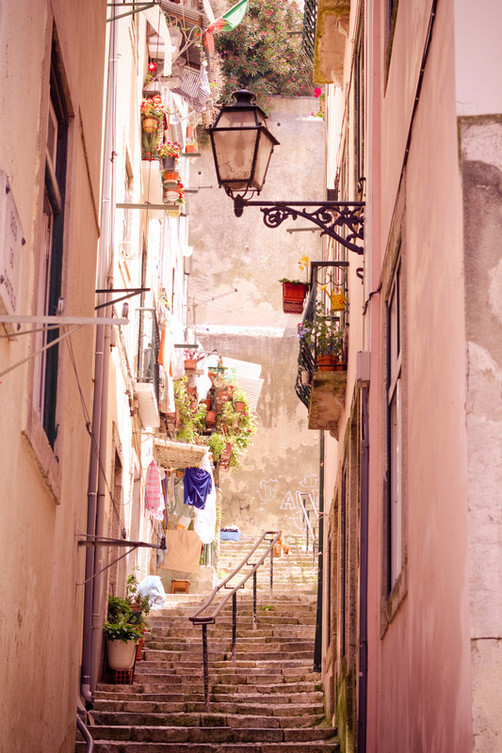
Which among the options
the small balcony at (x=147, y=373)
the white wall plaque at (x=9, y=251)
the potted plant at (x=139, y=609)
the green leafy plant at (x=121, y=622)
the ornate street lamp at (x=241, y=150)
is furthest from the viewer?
the small balcony at (x=147, y=373)

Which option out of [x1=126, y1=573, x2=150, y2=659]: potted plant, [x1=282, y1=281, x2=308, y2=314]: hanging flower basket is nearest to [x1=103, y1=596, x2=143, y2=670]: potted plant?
[x1=126, y1=573, x2=150, y2=659]: potted plant

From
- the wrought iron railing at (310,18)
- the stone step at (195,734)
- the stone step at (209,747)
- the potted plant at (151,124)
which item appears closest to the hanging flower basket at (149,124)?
the potted plant at (151,124)

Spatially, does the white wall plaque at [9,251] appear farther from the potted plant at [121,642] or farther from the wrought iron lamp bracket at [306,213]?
the potted plant at [121,642]

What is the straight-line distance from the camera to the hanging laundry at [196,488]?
76.9 feet

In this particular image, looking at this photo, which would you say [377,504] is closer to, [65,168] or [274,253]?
[65,168]

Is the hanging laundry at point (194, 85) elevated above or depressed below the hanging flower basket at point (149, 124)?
above

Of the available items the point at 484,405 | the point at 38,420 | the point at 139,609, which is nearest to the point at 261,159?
the point at 38,420

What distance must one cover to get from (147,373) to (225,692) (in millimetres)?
6290

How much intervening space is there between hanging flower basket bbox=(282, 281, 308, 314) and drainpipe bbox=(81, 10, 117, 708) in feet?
7.48

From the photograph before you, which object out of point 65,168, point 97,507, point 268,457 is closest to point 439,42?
point 65,168

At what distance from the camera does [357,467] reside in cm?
1023

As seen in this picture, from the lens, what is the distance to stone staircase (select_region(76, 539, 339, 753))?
10.6m

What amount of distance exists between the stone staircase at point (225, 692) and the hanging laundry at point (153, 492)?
169cm

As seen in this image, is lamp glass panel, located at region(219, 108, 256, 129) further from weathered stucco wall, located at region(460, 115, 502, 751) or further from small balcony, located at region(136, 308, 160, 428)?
small balcony, located at region(136, 308, 160, 428)
